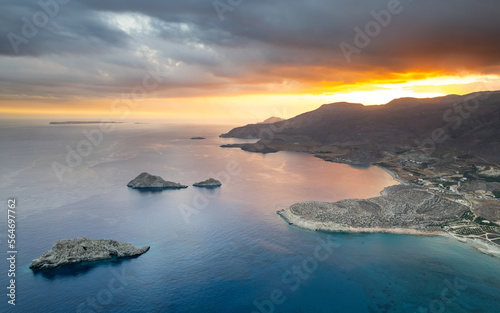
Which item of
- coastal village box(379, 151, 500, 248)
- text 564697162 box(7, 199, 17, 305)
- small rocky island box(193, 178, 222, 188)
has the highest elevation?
text 564697162 box(7, 199, 17, 305)

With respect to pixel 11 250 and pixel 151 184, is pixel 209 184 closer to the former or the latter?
pixel 151 184

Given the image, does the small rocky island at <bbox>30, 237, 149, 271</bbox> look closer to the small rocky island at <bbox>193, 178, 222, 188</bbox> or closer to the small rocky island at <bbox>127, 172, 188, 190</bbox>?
the small rocky island at <bbox>127, 172, 188, 190</bbox>

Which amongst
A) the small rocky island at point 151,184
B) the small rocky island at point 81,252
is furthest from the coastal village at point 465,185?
the small rocky island at point 151,184

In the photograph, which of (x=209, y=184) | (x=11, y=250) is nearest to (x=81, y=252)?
(x=11, y=250)

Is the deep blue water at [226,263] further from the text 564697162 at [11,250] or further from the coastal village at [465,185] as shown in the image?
the coastal village at [465,185]

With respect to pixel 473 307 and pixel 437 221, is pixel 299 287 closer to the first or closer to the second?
pixel 473 307

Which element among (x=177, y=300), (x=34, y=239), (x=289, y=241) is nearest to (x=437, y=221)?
(x=289, y=241)

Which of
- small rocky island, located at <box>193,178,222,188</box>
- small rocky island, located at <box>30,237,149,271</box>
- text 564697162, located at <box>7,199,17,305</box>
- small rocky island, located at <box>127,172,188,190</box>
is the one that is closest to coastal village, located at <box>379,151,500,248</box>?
small rocky island, located at <box>30,237,149,271</box>

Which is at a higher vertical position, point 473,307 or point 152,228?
point 152,228
